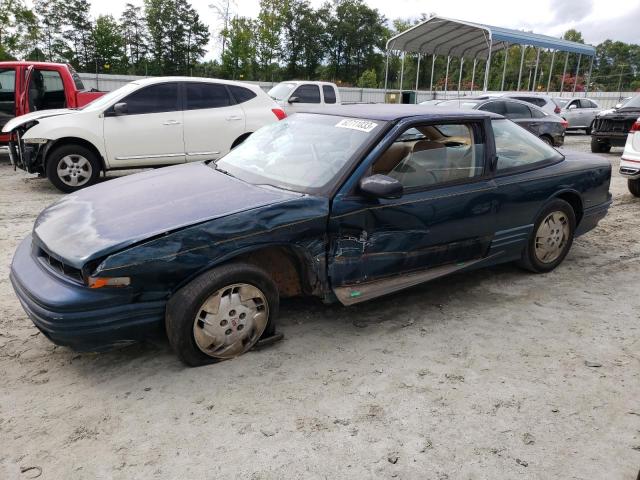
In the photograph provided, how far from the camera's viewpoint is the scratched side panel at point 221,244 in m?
2.72

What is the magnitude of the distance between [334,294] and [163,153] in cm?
553

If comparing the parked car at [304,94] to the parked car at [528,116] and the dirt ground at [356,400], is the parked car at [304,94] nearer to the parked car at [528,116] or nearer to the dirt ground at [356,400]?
the parked car at [528,116]

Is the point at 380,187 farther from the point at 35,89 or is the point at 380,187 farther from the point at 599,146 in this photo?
the point at 599,146

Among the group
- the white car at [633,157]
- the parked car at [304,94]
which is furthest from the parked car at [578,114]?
the white car at [633,157]

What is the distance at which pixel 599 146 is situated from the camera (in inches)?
537

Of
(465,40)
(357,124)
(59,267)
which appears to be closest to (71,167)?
(59,267)

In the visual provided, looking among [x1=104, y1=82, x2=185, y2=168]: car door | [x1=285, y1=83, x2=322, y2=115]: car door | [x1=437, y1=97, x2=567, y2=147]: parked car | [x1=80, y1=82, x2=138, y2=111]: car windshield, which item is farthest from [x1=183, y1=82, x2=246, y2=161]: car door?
[x1=437, y1=97, x2=567, y2=147]: parked car

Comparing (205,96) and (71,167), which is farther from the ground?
(205,96)

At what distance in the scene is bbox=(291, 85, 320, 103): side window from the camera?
1395 cm

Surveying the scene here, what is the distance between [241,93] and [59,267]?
21.0 ft

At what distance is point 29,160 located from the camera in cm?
728

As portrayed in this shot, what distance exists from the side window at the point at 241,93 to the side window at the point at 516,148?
5.30 meters

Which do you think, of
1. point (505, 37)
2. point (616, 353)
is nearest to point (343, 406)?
point (616, 353)

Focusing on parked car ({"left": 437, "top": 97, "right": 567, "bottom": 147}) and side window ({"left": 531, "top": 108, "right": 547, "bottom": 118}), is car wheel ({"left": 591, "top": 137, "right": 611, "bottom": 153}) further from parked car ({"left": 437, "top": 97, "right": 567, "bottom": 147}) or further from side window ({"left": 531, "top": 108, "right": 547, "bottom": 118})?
side window ({"left": 531, "top": 108, "right": 547, "bottom": 118})
